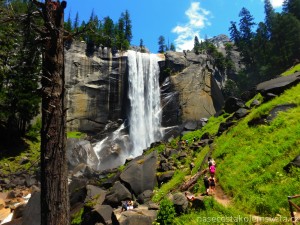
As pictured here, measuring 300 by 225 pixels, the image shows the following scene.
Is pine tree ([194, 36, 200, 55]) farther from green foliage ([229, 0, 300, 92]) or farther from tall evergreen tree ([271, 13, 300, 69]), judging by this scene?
tall evergreen tree ([271, 13, 300, 69])

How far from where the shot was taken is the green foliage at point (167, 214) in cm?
1046

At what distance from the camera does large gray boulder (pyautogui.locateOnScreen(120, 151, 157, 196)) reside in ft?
62.9

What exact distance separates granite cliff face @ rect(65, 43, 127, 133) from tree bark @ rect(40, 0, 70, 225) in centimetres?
4834

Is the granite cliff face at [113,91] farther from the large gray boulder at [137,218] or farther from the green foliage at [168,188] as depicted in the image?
the large gray boulder at [137,218]

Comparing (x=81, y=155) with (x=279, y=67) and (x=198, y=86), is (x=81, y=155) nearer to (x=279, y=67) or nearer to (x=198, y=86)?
(x=198, y=86)

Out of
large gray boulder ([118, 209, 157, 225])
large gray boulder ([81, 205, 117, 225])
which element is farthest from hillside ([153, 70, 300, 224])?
large gray boulder ([81, 205, 117, 225])

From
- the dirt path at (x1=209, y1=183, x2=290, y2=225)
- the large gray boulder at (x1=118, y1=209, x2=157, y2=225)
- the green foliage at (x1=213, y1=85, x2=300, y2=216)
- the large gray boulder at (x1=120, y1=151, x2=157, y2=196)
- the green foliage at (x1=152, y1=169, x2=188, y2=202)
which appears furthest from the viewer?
the large gray boulder at (x1=120, y1=151, x2=157, y2=196)

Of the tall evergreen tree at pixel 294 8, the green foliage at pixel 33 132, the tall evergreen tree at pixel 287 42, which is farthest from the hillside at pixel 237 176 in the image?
the tall evergreen tree at pixel 294 8

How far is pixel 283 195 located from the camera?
10.2 meters

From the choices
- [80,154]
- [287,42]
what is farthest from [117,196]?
[287,42]

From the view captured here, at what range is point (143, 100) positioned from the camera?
55562mm

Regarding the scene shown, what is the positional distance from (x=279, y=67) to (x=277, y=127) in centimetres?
4195

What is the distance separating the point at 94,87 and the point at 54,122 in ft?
166

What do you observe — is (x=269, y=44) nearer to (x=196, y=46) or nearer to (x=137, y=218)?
(x=196, y=46)
